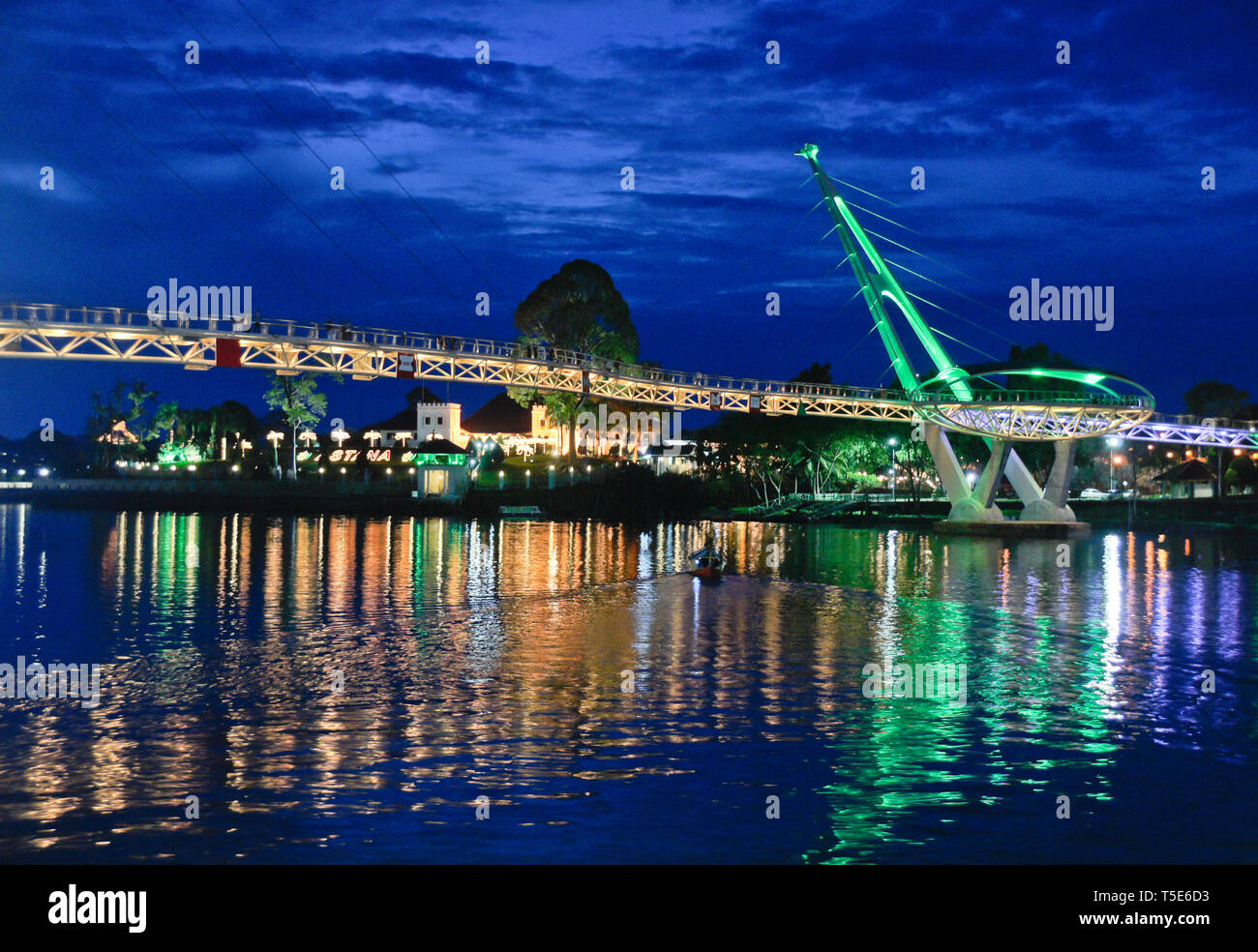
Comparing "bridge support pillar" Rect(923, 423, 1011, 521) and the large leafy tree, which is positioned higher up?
the large leafy tree

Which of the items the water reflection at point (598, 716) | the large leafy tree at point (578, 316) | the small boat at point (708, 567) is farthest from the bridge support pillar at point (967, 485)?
the small boat at point (708, 567)

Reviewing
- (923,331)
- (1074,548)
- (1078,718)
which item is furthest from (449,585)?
(923,331)

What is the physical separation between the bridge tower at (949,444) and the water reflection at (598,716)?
115ft

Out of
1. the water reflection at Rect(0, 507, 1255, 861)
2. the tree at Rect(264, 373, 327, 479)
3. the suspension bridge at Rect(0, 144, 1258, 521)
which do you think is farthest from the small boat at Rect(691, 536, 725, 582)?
the tree at Rect(264, 373, 327, 479)

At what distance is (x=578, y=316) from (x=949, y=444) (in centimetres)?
3205

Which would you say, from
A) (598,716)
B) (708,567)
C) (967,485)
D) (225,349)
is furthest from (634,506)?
(598,716)

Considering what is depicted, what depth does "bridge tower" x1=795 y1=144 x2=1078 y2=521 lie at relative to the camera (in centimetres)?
7725

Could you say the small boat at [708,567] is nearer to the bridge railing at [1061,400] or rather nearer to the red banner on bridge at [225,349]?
the red banner on bridge at [225,349]

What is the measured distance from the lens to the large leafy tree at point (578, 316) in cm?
9200

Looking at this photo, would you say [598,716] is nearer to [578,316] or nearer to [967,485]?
[967,485]

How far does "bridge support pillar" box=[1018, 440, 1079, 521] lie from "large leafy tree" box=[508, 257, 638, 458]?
35126 millimetres

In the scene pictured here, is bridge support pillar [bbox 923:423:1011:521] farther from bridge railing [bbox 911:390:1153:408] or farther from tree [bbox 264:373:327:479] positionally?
tree [bbox 264:373:327:479]

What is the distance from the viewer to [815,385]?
8888cm
